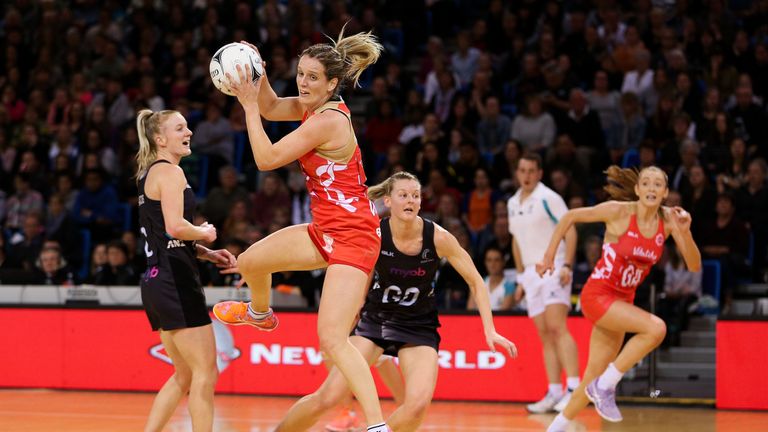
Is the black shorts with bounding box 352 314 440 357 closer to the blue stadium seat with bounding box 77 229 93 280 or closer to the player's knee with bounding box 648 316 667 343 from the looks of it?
the player's knee with bounding box 648 316 667 343

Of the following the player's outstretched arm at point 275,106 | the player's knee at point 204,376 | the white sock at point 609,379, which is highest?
the player's outstretched arm at point 275,106

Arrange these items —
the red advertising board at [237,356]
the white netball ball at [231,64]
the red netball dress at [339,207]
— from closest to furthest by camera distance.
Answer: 1. the white netball ball at [231,64]
2. the red netball dress at [339,207]
3. the red advertising board at [237,356]

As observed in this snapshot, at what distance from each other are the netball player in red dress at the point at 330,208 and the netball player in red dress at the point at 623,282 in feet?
8.16

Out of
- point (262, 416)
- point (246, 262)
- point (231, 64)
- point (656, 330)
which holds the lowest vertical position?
point (262, 416)

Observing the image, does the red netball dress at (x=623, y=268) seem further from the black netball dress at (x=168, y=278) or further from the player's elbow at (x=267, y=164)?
the player's elbow at (x=267, y=164)

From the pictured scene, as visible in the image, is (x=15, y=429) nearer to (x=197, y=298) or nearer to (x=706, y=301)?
(x=197, y=298)

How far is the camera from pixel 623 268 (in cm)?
801

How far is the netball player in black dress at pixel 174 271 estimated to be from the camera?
6.13 metres

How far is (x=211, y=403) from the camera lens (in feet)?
20.3

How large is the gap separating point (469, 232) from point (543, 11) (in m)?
4.14

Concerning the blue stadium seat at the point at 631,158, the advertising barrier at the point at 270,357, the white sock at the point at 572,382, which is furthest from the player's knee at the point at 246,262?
the blue stadium seat at the point at 631,158

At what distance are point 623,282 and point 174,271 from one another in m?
3.35

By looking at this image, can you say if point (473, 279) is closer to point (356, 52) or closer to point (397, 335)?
point (397, 335)

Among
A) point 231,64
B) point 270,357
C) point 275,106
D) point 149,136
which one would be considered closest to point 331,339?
point 275,106
